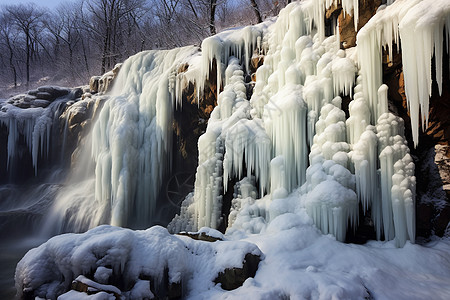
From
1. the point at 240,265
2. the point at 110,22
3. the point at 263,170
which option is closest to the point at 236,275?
the point at 240,265

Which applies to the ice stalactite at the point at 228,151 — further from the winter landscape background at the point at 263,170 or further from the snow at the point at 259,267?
the snow at the point at 259,267

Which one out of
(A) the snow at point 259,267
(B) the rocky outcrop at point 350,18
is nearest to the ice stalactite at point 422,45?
(B) the rocky outcrop at point 350,18

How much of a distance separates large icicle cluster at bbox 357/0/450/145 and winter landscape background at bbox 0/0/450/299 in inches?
0.8

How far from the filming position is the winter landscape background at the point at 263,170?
3668 mm

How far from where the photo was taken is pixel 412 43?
4.04 meters

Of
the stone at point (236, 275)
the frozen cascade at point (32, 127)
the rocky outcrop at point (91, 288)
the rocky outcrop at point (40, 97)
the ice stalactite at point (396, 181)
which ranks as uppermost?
the rocky outcrop at point (40, 97)

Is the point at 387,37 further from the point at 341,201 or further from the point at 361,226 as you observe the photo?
Result: the point at 361,226

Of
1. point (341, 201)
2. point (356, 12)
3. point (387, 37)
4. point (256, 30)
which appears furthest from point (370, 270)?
point (256, 30)

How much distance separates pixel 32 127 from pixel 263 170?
32.7 feet

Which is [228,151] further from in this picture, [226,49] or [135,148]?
[135,148]

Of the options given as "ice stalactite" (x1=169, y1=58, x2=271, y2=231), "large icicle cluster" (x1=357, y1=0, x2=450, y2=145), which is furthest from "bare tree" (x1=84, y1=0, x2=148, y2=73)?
"large icicle cluster" (x1=357, y1=0, x2=450, y2=145)

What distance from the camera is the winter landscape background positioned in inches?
144

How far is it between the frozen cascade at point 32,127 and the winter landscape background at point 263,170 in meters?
0.08

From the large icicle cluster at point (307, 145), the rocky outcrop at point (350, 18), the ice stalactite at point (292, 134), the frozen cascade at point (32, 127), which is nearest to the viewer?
the large icicle cluster at point (307, 145)
